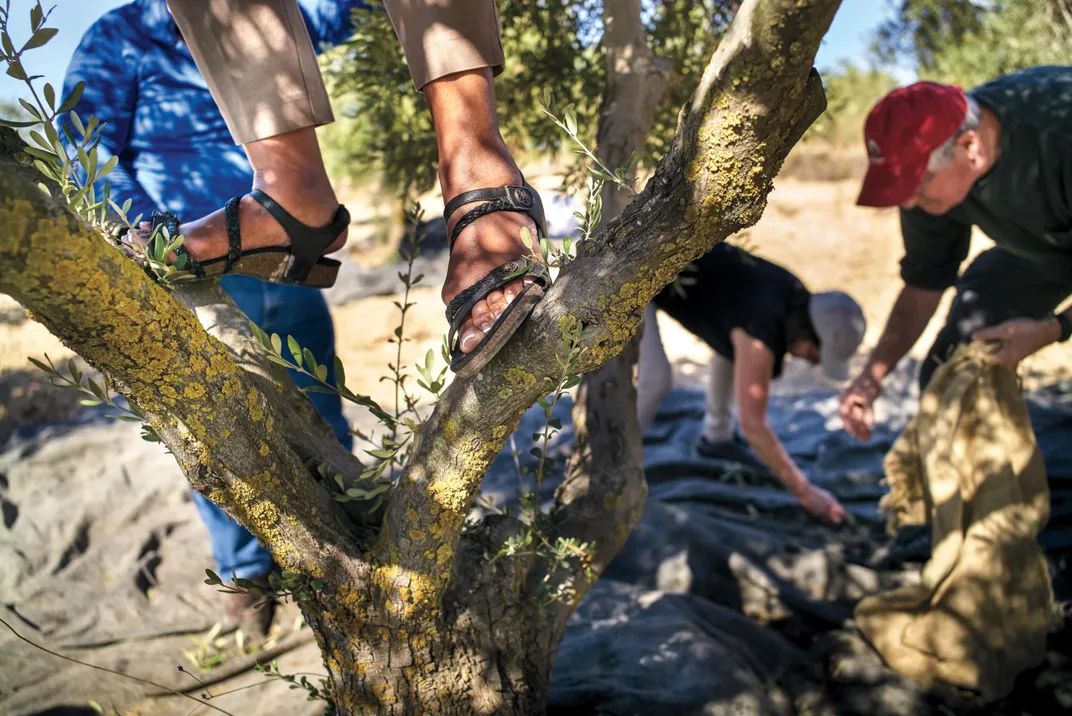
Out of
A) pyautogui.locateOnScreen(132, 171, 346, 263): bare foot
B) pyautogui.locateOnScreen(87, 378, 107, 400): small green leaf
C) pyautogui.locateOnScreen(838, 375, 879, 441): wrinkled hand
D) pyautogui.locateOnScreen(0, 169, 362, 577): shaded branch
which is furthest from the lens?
pyautogui.locateOnScreen(838, 375, 879, 441): wrinkled hand

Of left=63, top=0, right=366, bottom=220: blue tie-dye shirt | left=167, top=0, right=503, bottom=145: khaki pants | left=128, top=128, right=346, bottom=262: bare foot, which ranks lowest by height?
left=128, top=128, right=346, bottom=262: bare foot

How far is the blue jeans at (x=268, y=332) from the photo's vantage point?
3061mm

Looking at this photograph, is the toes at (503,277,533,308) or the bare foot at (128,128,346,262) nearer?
the toes at (503,277,533,308)

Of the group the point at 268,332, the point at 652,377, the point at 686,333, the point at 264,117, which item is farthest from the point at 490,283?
the point at 686,333

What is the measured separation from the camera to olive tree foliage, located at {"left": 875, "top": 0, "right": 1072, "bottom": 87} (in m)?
3.58

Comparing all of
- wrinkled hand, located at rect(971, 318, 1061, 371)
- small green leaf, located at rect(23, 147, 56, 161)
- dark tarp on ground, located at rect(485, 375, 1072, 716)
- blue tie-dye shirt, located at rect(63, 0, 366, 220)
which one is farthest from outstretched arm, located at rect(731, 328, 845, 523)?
small green leaf, located at rect(23, 147, 56, 161)

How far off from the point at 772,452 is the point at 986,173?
1697mm

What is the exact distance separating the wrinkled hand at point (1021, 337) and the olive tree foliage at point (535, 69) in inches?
59.7

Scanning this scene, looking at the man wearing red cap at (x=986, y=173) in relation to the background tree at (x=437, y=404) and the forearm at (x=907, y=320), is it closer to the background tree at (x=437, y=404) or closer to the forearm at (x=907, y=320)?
the forearm at (x=907, y=320)

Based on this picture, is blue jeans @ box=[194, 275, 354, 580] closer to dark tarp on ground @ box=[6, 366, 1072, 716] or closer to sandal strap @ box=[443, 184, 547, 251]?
dark tarp on ground @ box=[6, 366, 1072, 716]

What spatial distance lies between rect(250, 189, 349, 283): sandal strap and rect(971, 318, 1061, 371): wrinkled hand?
258 centimetres

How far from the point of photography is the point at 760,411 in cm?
410

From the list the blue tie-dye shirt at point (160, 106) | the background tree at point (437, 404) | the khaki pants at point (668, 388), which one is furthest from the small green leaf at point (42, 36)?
the khaki pants at point (668, 388)

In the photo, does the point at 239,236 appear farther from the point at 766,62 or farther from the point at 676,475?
the point at 676,475
